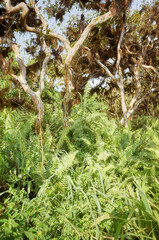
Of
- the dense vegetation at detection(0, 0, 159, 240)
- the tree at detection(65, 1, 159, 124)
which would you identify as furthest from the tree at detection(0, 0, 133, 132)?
the tree at detection(65, 1, 159, 124)

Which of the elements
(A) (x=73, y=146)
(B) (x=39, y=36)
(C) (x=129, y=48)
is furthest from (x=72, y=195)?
(C) (x=129, y=48)

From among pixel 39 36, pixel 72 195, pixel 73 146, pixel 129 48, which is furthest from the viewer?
pixel 129 48

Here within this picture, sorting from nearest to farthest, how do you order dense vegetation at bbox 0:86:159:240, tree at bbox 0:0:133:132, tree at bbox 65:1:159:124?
dense vegetation at bbox 0:86:159:240 → tree at bbox 0:0:133:132 → tree at bbox 65:1:159:124

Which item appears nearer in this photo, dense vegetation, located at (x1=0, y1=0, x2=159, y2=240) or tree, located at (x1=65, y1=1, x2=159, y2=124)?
dense vegetation, located at (x1=0, y1=0, x2=159, y2=240)

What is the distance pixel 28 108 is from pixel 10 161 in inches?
76.3

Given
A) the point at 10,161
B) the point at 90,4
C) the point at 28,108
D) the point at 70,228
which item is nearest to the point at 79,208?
the point at 70,228

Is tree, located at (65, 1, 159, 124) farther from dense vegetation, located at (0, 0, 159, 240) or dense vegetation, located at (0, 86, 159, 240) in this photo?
dense vegetation, located at (0, 86, 159, 240)

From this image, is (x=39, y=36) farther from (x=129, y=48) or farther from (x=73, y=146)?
(x=129, y=48)

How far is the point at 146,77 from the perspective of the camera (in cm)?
923

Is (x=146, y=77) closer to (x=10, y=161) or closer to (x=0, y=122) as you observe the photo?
(x=0, y=122)

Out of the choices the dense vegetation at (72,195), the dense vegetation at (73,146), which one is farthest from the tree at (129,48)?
the dense vegetation at (72,195)

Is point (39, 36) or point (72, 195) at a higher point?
point (39, 36)

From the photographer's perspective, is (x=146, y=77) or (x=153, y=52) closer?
(x=153, y=52)

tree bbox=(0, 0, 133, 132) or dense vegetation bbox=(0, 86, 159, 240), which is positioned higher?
tree bbox=(0, 0, 133, 132)
